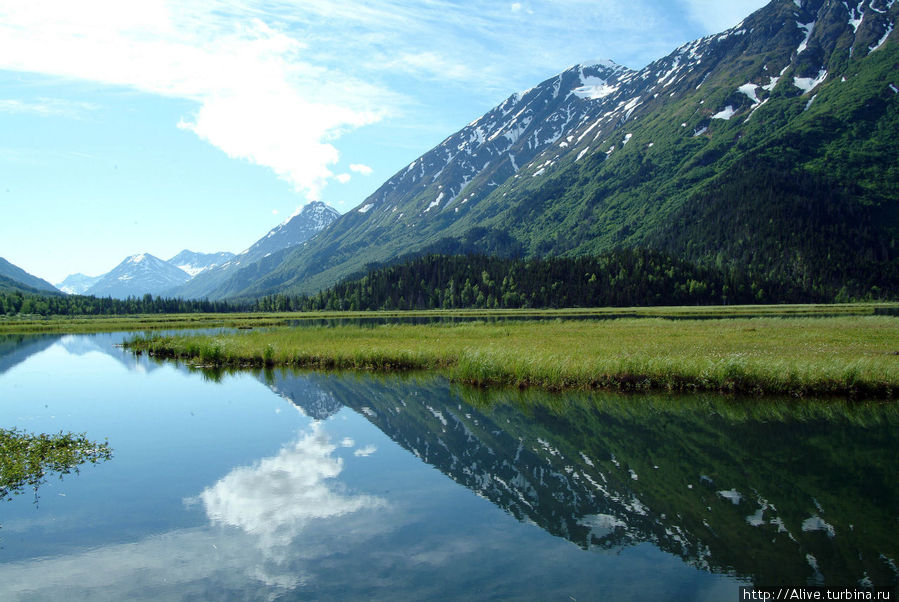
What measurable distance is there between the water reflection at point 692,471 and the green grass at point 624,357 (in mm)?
2479

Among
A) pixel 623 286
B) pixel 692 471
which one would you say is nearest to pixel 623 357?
pixel 692 471

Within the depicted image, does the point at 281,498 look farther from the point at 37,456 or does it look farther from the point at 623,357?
the point at 623,357

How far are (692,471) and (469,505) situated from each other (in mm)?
7889

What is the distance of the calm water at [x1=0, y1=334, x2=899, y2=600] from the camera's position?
37.7 feet

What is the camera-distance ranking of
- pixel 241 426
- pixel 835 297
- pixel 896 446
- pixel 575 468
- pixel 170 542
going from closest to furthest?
pixel 170 542, pixel 575 468, pixel 896 446, pixel 241 426, pixel 835 297

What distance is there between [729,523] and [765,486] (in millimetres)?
3430

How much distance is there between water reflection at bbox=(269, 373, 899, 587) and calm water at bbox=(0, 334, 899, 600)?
9 centimetres

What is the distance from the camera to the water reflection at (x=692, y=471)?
12.5m

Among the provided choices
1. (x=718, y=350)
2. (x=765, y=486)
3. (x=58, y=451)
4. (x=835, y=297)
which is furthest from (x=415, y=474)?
(x=835, y=297)

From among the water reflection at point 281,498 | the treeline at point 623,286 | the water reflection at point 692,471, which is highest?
the treeline at point 623,286

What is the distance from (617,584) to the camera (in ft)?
36.7

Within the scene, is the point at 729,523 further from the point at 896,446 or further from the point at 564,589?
the point at 896,446

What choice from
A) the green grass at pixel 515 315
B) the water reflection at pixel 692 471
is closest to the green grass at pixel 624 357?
the water reflection at pixel 692 471

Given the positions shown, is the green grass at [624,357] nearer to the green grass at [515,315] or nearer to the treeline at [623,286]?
A: the green grass at [515,315]
